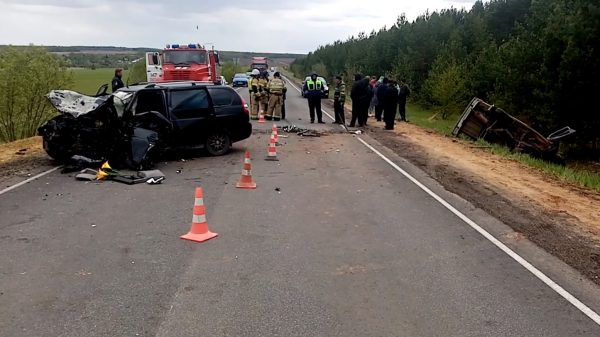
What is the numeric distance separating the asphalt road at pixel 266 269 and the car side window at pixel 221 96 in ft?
13.1

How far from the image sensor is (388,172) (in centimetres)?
1183

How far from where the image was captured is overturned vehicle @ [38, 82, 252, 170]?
11172mm

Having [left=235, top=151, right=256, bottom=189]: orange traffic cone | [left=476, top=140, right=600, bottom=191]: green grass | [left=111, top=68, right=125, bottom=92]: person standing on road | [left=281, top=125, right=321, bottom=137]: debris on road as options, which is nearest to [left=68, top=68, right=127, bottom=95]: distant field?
[left=111, top=68, right=125, bottom=92]: person standing on road

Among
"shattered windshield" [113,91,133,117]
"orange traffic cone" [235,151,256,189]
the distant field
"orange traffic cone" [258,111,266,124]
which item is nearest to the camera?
"orange traffic cone" [235,151,256,189]

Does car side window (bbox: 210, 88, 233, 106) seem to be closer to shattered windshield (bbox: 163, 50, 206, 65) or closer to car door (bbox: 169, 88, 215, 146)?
car door (bbox: 169, 88, 215, 146)

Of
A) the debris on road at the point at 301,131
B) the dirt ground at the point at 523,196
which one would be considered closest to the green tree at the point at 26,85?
the debris on road at the point at 301,131

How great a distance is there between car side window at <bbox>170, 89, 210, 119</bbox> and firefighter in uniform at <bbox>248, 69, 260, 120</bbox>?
317 inches

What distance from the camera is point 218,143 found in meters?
13.5

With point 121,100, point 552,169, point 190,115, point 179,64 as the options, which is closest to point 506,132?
point 552,169

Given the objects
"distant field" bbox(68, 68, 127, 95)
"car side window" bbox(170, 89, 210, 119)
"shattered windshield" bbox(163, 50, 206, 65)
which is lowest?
"distant field" bbox(68, 68, 127, 95)

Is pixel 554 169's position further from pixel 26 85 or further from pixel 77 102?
pixel 26 85

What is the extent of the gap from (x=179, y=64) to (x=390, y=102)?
35.6 ft

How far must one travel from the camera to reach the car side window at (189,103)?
12531mm

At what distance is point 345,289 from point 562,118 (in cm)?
1610
